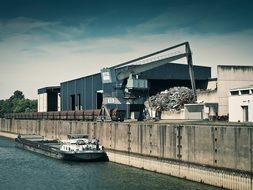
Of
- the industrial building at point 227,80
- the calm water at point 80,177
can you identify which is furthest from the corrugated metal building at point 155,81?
the calm water at point 80,177

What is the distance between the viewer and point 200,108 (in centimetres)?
6378

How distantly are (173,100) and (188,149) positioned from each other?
33607mm

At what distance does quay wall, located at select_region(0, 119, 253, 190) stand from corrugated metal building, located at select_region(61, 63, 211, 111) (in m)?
20.8

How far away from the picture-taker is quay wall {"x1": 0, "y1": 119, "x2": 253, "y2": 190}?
33688 millimetres

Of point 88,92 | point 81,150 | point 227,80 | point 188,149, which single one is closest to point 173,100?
point 227,80

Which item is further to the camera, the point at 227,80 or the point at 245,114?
the point at 227,80

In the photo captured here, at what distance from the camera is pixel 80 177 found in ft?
147

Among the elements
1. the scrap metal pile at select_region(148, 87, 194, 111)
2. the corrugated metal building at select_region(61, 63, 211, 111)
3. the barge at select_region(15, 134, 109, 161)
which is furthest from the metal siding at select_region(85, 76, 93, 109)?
the barge at select_region(15, 134, 109, 161)

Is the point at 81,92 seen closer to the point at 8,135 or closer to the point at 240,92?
the point at 8,135

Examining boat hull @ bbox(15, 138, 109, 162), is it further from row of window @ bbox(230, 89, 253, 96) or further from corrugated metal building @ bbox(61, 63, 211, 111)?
row of window @ bbox(230, 89, 253, 96)

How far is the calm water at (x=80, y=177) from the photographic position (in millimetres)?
39531

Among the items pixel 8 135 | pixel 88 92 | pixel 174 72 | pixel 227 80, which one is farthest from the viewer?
pixel 8 135

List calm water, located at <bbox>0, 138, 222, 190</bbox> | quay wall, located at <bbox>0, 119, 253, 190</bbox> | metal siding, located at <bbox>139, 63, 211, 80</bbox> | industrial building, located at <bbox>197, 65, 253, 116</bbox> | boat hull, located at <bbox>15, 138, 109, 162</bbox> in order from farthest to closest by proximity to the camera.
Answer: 1. metal siding, located at <bbox>139, 63, 211, 80</bbox>
2. industrial building, located at <bbox>197, 65, 253, 116</bbox>
3. boat hull, located at <bbox>15, 138, 109, 162</bbox>
4. calm water, located at <bbox>0, 138, 222, 190</bbox>
5. quay wall, located at <bbox>0, 119, 253, 190</bbox>

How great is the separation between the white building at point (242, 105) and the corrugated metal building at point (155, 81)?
1044 inches
